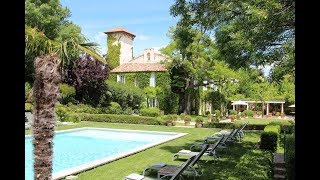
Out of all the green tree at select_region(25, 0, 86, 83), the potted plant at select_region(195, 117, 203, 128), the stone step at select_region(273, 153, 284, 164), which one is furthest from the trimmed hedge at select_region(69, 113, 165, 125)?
the stone step at select_region(273, 153, 284, 164)

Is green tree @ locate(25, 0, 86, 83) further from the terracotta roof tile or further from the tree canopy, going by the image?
the tree canopy

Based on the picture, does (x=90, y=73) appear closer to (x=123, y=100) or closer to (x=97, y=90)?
(x=97, y=90)

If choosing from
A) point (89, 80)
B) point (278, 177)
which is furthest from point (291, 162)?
point (89, 80)

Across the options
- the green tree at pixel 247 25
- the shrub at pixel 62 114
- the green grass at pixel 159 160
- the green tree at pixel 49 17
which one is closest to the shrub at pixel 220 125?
the green grass at pixel 159 160

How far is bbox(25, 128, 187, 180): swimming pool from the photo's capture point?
1285 centimetres

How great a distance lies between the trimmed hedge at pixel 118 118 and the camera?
1002 inches

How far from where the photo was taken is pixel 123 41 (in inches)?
2080

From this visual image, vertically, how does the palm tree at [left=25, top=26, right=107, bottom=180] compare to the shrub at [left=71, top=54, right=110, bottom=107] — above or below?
below

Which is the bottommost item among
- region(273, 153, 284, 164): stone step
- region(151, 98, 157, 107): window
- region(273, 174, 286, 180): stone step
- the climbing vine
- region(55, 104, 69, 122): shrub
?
region(273, 174, 286, 180): stone step

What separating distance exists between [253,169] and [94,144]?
40.4 ft

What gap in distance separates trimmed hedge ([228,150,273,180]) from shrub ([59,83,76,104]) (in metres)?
20.8
